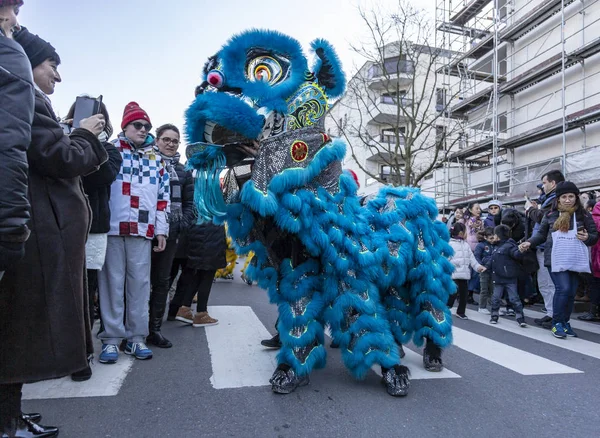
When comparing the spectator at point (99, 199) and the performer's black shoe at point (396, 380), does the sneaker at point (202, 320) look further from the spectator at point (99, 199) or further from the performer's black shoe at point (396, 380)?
the performer's black shoe at point (396, 380)

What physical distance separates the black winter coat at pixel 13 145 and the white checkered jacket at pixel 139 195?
1.78 meters

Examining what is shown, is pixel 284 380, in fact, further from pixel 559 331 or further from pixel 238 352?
pixel 559 331

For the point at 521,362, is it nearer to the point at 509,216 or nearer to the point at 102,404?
the point at 102,404

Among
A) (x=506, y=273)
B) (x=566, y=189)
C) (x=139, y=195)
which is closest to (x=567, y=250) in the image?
(x=566, y=189)

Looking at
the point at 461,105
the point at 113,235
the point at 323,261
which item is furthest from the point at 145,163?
the point at 461,105

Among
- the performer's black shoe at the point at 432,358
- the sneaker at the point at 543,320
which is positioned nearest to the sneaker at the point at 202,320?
the performer's black shoe at the point at 432,358

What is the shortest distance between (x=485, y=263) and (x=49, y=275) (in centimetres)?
622

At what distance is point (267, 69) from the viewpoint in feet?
8.90

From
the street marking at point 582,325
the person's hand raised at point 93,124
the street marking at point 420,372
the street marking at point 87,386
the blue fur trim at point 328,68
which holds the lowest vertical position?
the street marking at point 582,325

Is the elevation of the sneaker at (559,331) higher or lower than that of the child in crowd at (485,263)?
lower

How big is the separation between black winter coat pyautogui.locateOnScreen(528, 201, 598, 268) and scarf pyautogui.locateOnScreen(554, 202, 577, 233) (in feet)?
0.42

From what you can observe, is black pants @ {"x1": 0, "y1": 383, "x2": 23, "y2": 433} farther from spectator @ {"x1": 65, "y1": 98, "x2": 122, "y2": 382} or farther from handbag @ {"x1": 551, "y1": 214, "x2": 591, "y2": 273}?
handbag @ {"x1": 551, "y1": 214, "x2": 591, "y2": 273}

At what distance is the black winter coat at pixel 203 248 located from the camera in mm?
4883

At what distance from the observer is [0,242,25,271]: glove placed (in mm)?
1684
